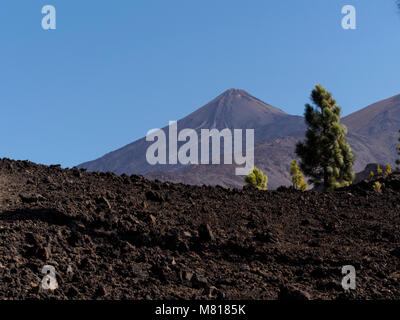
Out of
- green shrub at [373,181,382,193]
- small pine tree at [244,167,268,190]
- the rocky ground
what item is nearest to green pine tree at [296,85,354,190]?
small pine tree at [244,167,268,190]

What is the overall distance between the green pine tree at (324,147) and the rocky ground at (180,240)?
59.4ft

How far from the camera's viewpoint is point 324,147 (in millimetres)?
34469

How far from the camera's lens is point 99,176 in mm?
15906

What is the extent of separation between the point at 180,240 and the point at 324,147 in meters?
24.7

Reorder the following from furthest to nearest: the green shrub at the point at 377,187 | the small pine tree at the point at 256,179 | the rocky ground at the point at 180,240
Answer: the small pine tree at the point at 256,179
the green shrub at the point at 377,187
the rocky ground at the point at 180,240

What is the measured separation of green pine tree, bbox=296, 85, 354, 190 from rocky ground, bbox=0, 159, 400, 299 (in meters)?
18.1

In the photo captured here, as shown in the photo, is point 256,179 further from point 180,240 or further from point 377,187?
point 180,240

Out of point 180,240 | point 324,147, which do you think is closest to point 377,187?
point 180,240

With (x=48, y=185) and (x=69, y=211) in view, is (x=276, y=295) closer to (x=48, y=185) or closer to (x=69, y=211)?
(x=69, y=211)

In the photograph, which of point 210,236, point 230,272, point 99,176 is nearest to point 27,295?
point 230,272

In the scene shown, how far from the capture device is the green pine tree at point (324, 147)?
3447cm

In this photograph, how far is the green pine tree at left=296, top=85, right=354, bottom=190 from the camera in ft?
113

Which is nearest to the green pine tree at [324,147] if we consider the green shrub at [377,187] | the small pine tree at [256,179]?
the small pine tree at [256,179]

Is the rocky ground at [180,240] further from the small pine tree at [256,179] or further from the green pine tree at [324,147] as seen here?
the small pine tree at [256,179]
